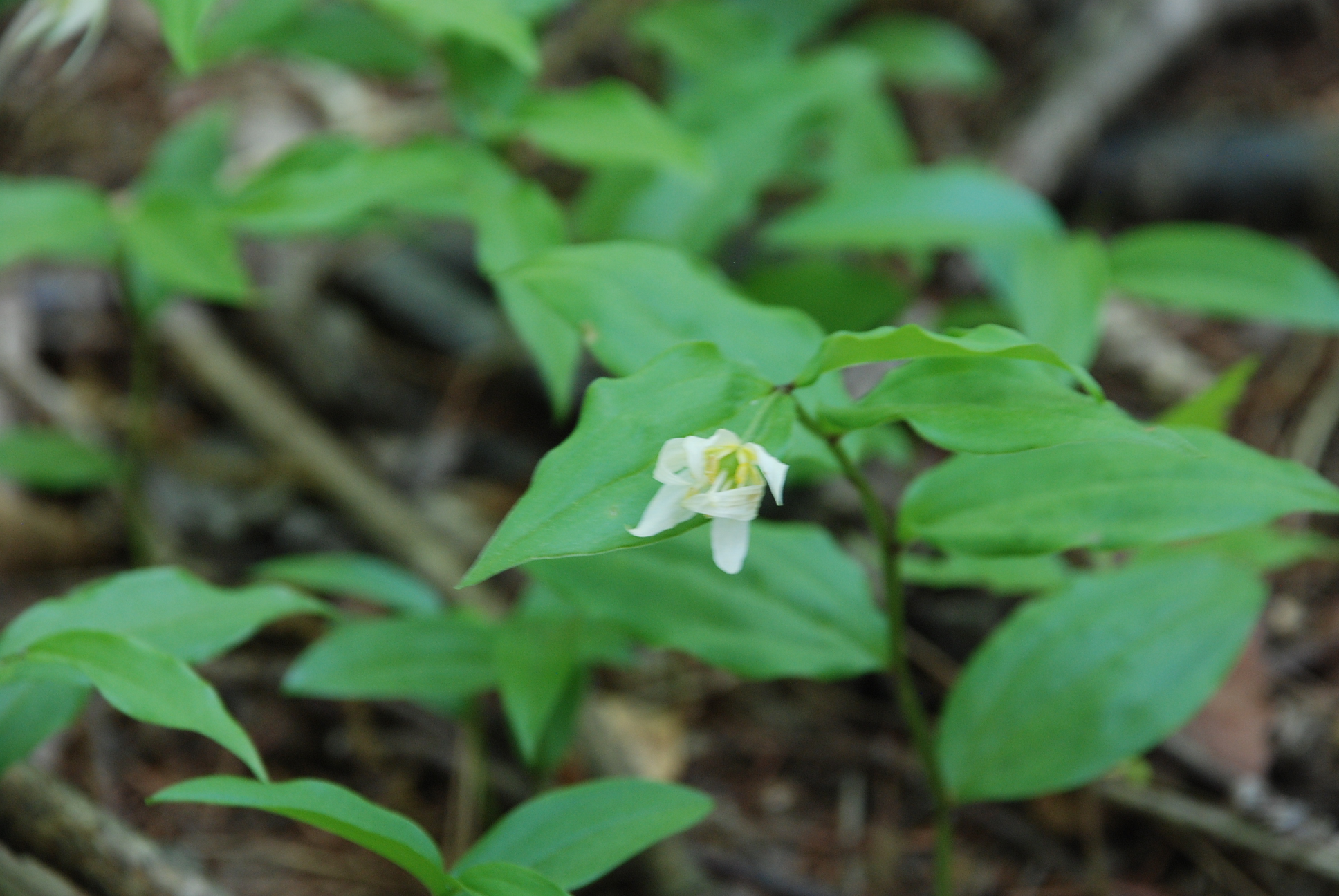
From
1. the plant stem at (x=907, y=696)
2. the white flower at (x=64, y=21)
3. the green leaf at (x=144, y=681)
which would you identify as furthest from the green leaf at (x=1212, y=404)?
the white flower at (x=64, y=21)

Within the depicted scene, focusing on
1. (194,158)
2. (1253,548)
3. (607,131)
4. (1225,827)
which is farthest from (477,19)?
(1225,827)

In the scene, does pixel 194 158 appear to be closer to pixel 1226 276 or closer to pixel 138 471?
pixel 138 471

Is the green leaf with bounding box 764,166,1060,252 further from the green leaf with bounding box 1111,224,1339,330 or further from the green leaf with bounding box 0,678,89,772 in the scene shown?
the green leaf with bounding box 0,678,89,772

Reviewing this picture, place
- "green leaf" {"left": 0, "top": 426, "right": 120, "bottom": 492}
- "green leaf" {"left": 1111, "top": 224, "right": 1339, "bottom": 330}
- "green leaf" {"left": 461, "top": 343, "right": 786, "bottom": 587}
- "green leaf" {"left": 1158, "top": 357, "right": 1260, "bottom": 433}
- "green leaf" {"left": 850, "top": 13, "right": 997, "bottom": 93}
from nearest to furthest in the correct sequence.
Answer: "green leaf" {"left": 461, "top": 343, "right": 786, "bottom": 587}, "green leaf" {"left": 1158, "top": 357, "right": 1260, "bottom": 433}, "green leaf" {"left": 1111, "top": 224, "right": 1339, "bottom": 330}, "green leaf" {"left": 0, "top": 426, "right": 120, "bottom": 492}, "green leaf" {"left": 850, "top": 13, "right": 997, "bottom": 93}

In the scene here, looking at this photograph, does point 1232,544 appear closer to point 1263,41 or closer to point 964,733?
Answer: point 964,733

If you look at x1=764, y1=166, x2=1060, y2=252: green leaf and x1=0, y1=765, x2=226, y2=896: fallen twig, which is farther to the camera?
x1=764, y1=166, x2=1060, y2=252: green leaf

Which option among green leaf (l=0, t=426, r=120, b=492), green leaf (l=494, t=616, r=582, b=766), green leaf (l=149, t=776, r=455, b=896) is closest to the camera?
green leaf (l=149, t=776, r=455, b=896)

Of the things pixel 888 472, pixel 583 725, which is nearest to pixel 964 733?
pixel 583 725

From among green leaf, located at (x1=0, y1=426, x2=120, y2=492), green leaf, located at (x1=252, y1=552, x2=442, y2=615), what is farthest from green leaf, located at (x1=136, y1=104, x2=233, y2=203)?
green leaf, located at (x1=252, y1=552, x2=442, y2=615)
